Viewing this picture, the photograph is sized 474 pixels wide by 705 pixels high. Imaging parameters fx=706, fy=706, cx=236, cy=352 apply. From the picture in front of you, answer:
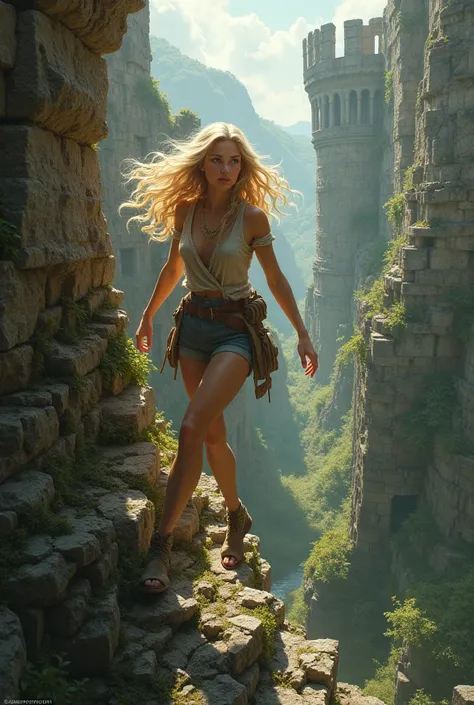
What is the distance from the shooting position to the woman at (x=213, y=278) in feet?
13.1

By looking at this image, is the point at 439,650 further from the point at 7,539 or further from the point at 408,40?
the point at 408,40

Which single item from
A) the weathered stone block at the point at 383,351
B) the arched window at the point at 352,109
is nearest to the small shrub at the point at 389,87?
the arched window at the point at 352,109

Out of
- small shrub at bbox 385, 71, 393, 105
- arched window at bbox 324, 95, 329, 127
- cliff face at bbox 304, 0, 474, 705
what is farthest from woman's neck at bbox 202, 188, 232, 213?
arched window at bbox 324, 95, 329, 127

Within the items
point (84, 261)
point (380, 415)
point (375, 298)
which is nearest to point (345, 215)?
point (375, 298)

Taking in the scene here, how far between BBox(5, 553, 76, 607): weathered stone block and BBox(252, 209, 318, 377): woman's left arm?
1871 millimetres

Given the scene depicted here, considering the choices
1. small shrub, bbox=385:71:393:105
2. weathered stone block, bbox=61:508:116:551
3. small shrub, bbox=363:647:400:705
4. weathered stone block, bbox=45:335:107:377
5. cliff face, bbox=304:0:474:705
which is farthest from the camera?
small shrub, bbox=385:71:393:105

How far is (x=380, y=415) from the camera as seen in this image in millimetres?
15445

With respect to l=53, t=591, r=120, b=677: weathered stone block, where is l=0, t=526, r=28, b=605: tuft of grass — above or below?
above

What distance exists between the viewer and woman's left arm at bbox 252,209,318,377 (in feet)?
14.0

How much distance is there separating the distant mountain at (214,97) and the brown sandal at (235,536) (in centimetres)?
11429

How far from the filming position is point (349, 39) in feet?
104

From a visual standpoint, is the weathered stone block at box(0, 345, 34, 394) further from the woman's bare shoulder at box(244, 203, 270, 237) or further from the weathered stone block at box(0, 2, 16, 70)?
the weathered stone block at box(0, 2, 16, 70)

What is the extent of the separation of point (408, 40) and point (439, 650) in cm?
2031

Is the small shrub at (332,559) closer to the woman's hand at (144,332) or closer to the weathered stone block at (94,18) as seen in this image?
the woman's hand at (144,332)
